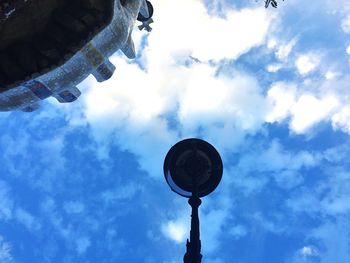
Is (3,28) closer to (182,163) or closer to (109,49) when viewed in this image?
(109,49)

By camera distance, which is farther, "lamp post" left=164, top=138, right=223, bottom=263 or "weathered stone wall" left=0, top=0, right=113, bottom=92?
"weathered stone wall" left=0, top=0, right=113, bottom=92

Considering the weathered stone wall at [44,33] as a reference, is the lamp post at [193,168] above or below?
below

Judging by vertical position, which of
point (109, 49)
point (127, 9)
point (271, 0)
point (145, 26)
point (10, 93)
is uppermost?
point (145, 26)

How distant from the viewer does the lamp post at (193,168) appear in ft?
Answer: 22.7

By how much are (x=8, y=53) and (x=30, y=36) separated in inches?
22.4

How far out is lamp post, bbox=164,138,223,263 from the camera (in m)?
6.92

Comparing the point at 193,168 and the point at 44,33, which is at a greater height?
the point at 44,33

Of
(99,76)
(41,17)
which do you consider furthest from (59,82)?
(99,76)

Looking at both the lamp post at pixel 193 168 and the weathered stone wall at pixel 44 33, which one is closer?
the lamp post at pixel 193 168

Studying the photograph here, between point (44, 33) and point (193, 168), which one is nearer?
point (193, 168)

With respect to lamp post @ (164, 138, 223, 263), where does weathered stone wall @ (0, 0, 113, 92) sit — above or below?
above

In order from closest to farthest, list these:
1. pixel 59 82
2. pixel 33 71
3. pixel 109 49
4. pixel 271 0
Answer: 1. pixel 33 71
2. pixel 59 82
3. pixel 109 49
4. pixel 271 0

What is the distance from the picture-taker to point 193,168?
7055 mm

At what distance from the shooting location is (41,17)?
8.36m
